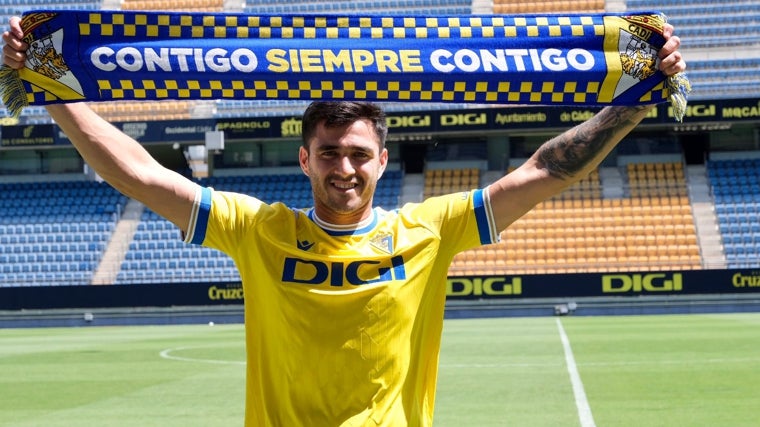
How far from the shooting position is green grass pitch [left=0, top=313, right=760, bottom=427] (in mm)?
9453

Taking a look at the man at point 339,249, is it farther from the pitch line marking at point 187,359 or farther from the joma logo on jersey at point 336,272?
the pitch line marking at point 187,359

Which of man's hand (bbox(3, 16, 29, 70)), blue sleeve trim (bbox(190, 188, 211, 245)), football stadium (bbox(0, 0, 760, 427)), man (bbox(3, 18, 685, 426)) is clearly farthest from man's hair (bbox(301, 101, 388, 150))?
football stadium (bbox(0, 0, 760, 427))

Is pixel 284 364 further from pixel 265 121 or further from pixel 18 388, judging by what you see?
pixel 265 121

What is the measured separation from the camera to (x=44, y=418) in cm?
991

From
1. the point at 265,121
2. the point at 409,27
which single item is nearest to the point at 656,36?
the point at 409,27

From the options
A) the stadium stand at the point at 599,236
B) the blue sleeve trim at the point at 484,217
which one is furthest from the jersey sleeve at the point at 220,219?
the stadium stand at the point at 599,236

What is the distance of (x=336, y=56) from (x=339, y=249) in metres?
0.79

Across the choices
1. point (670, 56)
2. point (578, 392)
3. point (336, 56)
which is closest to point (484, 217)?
point (336, 56)

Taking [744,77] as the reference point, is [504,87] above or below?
below

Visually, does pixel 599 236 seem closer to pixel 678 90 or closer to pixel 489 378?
pixel 489 378

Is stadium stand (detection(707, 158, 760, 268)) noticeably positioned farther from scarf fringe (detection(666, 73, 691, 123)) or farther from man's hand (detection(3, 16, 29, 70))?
man's hand (detection(3, 16, 29, 70))

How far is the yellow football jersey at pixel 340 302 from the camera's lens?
3342 mm

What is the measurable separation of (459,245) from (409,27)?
897 millimetres

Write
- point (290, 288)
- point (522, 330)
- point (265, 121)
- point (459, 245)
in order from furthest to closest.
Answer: point (265, 121)
point (522, 330)
point (459, 245)
point (290, 288)
